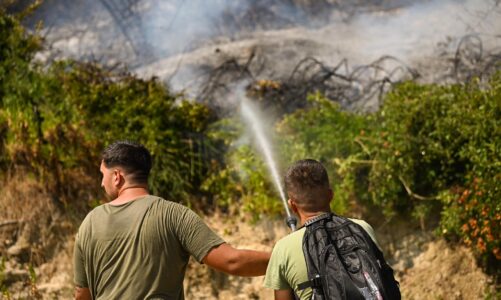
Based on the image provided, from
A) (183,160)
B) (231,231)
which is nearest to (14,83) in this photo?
(183,160)

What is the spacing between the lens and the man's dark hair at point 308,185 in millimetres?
3398

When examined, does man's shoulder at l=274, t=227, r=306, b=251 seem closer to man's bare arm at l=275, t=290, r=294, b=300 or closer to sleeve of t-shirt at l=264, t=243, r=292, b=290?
sleeve of t-shirt at l=264, t=243, r=292, b=290

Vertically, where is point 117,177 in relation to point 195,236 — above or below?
above

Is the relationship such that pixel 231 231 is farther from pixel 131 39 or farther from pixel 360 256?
pixel 360 256

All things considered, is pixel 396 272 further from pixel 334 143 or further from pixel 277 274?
pixel 277 274

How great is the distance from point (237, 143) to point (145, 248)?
4029 millimetres

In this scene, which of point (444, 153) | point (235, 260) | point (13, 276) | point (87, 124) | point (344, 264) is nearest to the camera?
point (344, 264)

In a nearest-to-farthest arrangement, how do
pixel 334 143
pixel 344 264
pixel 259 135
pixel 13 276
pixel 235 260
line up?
pixel 344 264 < pixel 235 260 < pixel 13 276 < pixel 334 143 < pixel 259 135

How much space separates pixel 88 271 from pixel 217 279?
10.7 feet

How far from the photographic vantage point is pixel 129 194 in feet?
12.5

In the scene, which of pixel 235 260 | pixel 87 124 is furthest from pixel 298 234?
pixel 87 124

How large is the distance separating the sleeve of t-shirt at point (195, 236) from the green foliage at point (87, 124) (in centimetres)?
354

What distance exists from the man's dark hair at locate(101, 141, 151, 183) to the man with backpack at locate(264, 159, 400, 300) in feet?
2.71

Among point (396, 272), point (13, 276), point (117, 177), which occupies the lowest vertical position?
point (396, 272)
